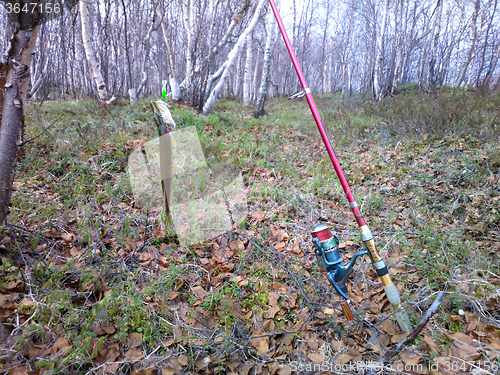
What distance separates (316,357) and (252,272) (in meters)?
0.93

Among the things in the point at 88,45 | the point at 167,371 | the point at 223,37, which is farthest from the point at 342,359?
the point at 88,45

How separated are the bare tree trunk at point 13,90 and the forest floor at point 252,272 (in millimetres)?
584

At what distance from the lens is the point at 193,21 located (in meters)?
7.78

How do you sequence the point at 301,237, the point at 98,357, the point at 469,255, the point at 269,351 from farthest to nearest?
the point at 301,237 < the point at 469,255 < the point at 269,351 < the point at 98,357

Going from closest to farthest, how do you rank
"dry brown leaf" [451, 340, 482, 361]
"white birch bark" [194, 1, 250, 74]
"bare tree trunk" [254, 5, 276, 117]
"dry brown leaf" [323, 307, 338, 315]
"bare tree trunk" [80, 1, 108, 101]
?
"dry brown leaf" [451, 340, 482, 361]
"dry brown leaf" [323, 307, 338, 315]
"bare tree trunk" [80, 1, 108, 101]
"white birch bark" [194, 1, 250, 74]
"bare tree trunk" [254, 5, 276, 117]

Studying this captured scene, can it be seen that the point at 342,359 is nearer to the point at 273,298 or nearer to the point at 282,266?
the point at 273,298

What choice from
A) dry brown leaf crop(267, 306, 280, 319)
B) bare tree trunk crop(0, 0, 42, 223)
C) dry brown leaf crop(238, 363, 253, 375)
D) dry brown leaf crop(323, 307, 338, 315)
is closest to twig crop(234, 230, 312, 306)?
dry brown leaf crop(323, 307, 338, 315)

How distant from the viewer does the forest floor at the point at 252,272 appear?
171 cm

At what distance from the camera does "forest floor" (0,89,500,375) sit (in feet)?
5.63

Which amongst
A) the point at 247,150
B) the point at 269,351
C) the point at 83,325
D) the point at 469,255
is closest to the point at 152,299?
the point at 83,325

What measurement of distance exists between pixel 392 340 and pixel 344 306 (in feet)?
1.55

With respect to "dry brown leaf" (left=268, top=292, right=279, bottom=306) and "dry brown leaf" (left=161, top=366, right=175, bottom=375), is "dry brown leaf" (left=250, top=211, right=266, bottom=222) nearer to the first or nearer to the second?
"dry brown leaf" (left=268, top=292, right=279, bottom=306)

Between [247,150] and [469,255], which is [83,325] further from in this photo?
[247,150]

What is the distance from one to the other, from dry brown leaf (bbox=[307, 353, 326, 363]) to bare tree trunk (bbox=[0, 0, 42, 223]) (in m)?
2.76
